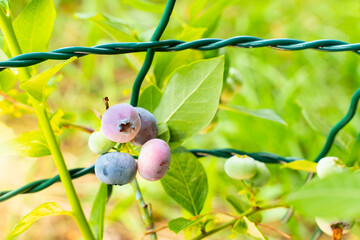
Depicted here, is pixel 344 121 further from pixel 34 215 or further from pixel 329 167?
pixel 34 215

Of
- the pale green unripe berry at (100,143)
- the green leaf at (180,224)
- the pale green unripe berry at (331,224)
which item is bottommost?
the pale green unripe berry at (331,224)

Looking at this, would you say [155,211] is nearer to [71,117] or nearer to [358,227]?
[358,227]

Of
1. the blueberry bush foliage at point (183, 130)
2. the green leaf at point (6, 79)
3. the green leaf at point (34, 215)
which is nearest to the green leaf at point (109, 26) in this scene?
the blueberry bush foliage at point (183, 130)

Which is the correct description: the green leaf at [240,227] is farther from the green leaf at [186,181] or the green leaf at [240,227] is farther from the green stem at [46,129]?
the green stem at [46,129]

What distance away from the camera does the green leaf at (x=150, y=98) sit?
376 millimetres

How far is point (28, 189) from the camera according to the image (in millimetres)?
442

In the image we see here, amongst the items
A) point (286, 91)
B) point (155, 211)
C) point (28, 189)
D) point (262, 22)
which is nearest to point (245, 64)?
point (286, 91)

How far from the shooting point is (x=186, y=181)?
418mm

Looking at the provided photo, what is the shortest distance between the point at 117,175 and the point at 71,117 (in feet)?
0.63

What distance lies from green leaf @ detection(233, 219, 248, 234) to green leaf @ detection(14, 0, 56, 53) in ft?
0.93

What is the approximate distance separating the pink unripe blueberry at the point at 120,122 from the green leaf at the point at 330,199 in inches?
5.5

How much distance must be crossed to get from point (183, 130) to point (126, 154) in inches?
3.0

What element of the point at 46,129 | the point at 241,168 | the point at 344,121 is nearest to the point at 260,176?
the point at 241,168

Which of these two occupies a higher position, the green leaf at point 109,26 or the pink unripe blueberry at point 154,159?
the green leaf at point 109,26
